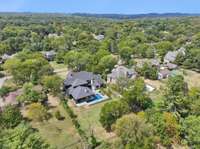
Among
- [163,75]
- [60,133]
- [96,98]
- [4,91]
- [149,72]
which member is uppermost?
[149,72]

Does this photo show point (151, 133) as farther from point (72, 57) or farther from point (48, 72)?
point (72, 57)

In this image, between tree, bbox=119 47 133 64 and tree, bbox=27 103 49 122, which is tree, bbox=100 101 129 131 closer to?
tree, bbox=27 103 49 122

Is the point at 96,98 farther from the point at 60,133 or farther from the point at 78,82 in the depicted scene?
the point at 60,133

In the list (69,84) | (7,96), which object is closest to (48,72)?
(69,84)

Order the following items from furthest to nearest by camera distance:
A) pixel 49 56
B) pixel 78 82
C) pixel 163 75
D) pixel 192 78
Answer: pixel 49 56 < pixel 192 78 < pixel 163 75 < pixel 78 82

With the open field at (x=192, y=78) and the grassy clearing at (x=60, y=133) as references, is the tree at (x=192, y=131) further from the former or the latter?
the open field at (x=192, y=78)

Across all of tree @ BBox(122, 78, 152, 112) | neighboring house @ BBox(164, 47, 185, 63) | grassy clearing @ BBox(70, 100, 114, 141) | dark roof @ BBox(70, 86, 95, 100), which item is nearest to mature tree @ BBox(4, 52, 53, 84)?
dark roof @ BBox(70, 86, 95, 100)

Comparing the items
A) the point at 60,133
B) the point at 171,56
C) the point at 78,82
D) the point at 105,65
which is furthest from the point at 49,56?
the point at 60,133
